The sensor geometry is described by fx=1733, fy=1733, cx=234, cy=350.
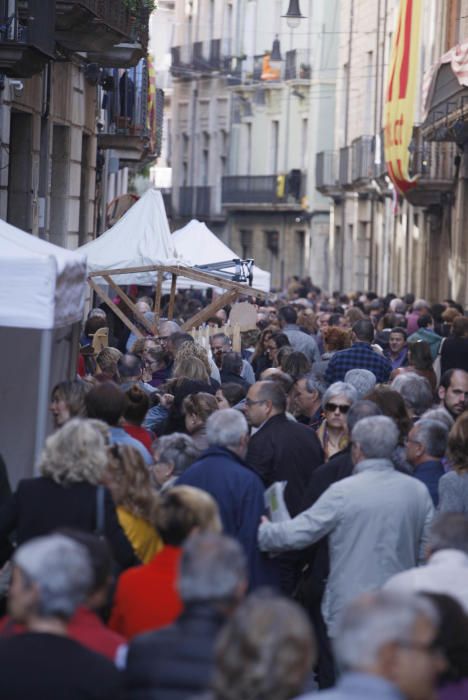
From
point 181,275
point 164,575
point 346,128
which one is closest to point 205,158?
point 346,128

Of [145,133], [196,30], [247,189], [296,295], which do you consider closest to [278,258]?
[247,189]

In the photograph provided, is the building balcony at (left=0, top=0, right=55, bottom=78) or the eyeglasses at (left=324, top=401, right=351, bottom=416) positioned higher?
the building balcony at (left=0, top=0, right=55, bottom=78)

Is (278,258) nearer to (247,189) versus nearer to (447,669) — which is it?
(247,189)

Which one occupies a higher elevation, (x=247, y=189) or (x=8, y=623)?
(x=247, y=189)

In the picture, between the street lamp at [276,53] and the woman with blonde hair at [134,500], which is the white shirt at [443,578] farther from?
the street lamp at [276,53]

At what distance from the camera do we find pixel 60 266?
851cm

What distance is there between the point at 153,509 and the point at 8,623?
176 cm

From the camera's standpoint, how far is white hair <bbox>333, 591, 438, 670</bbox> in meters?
4.11

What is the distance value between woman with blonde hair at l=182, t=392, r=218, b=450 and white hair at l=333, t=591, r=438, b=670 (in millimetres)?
4890

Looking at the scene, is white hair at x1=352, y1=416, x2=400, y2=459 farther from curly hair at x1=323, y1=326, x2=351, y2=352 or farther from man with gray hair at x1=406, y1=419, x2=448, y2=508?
curly hair at x1=323, y1=326, x2=351, y2=352

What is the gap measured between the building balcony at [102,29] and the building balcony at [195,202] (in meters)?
41.1

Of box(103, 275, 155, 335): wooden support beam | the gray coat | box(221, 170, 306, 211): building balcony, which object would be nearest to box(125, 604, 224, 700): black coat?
the gray coat

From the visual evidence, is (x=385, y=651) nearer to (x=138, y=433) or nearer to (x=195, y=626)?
(x=195, y=626)

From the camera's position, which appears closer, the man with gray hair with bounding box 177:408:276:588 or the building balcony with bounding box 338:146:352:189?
the man with gray hair with bounding box 177:408:276:588
